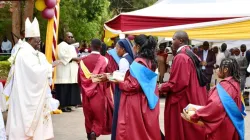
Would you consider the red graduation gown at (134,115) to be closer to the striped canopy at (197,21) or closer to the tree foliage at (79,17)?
the striped canopy at (197,21)

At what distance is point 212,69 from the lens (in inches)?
617

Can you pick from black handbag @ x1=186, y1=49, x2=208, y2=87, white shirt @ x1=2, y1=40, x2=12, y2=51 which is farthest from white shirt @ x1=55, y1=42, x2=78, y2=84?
white shirt @ x1=2, y1=40, x2=12, y2=51

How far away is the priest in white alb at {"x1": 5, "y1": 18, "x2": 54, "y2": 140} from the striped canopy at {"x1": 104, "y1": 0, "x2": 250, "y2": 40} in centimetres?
192

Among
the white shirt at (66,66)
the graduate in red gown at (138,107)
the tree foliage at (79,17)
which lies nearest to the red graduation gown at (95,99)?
the graduate in red gown at (138,107)

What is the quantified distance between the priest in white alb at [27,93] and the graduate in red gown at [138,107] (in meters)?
1.41

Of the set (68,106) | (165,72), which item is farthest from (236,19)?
(165,72)

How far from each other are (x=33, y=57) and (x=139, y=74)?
182cm

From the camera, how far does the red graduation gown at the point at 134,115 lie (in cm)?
685

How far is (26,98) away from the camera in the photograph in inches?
300

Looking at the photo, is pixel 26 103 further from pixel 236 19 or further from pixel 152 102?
pixel 236 19

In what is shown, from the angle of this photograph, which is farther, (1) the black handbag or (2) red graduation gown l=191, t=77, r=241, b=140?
(1) the black handbag

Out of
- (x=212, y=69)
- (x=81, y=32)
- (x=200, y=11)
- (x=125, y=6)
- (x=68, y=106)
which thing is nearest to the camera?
(x=200, y=11)

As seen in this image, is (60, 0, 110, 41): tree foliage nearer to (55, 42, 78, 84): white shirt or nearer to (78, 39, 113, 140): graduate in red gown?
(55, 42, 78, 84): white shirt

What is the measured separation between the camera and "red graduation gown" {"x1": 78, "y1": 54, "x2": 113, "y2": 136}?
28.7 ft
